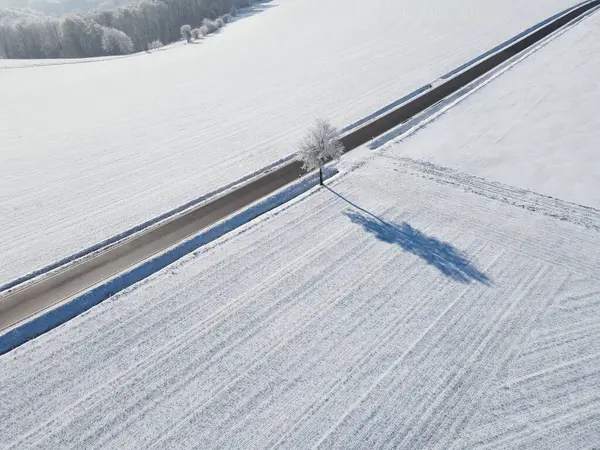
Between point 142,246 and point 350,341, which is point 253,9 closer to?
point 142,246

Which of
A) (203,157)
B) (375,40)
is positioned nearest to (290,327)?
(203,157)

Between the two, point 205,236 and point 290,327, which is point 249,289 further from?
point 205,236

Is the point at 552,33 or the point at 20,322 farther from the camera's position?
the point at 552,33

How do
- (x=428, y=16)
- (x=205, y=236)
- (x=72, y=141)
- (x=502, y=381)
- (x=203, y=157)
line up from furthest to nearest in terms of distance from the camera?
(x=428, y=16) → (x=72, y=141) → (x=203, y=157) → (x=205, y=236) → (x=502, y=381)

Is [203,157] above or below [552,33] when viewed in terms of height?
below

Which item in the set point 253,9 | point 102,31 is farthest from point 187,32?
point 253,9

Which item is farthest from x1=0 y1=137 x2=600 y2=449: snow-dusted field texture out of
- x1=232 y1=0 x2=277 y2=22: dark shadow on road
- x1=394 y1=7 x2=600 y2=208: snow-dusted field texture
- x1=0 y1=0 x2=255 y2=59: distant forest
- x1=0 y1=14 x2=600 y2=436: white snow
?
x1=232 y1=0 x2=277 y2=22: dark shadow on road

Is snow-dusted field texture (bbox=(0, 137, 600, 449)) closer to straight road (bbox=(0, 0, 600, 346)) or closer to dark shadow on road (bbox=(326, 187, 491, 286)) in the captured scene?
dark shadow on road (bbox=(326, 187, 491, 286))

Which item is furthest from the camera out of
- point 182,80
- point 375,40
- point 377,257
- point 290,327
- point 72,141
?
point 375,40
